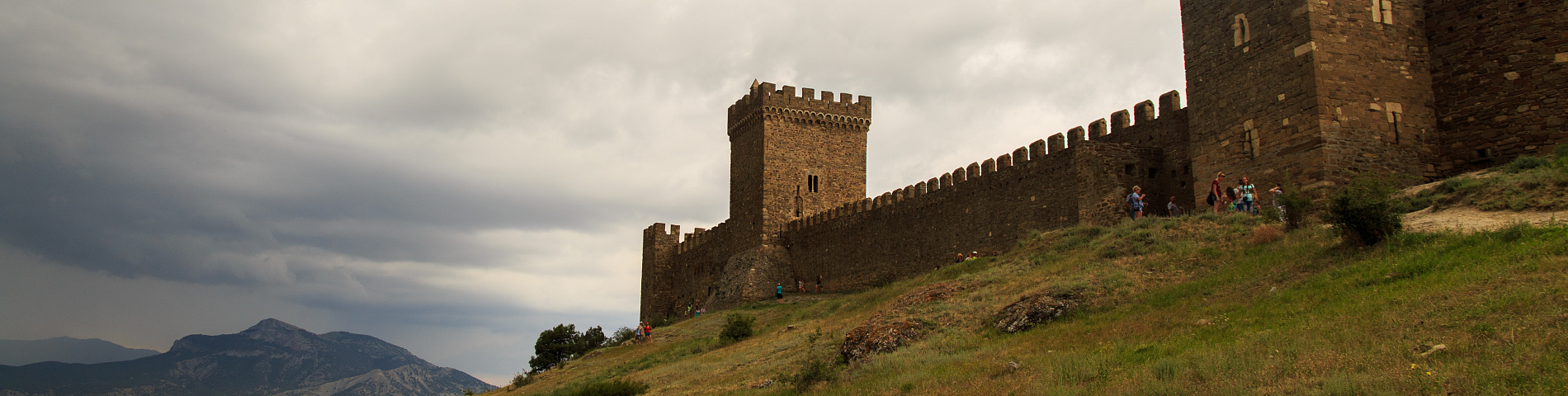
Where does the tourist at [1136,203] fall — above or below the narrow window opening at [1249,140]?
below

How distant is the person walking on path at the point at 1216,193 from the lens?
53.2 ft

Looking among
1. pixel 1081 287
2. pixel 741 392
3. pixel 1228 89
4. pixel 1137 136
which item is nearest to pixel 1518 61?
pixel 1228 89

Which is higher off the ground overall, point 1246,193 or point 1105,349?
point 1246,193

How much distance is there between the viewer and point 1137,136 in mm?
20156

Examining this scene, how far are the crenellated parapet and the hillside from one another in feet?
61.9

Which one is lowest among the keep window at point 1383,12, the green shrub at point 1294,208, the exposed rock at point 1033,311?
the exposed rock at point 1033,311

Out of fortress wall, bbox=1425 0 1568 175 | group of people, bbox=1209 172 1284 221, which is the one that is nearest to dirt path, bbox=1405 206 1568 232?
group of people, bbox=1209 172 1284 221

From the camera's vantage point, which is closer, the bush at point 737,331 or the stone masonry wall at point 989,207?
the stone masonry wall at point 989,207

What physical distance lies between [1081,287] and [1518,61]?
842 centimetres

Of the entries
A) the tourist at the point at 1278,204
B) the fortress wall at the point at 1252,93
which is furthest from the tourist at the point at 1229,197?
the tourist at the point at 1278,204

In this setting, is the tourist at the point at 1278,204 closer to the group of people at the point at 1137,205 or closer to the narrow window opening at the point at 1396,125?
the narrow window opening at the point at 1396,125

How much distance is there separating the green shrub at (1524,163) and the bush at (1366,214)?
381 cm

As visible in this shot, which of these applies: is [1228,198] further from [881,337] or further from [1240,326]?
[1240,326]

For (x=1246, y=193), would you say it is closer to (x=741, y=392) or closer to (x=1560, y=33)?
(x=1560, y=33)
